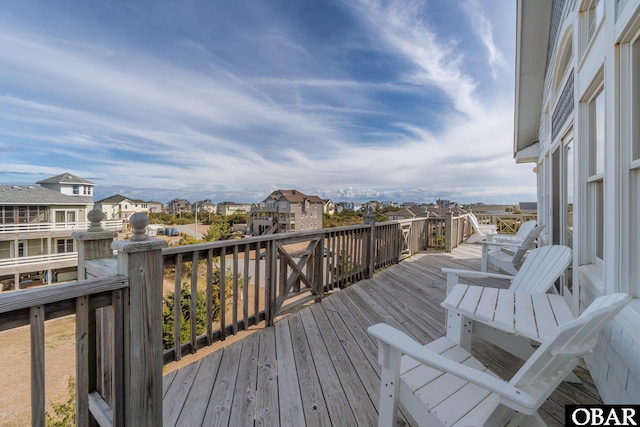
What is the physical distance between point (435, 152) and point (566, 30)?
30.0 ft

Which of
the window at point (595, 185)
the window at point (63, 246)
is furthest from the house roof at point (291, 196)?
the window at point (595, 185)

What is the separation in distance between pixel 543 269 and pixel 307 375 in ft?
7.49

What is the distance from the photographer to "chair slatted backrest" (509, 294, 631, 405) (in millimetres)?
987

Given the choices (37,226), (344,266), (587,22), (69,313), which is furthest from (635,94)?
(37,226)

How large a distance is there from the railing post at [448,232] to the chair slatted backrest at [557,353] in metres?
7.11

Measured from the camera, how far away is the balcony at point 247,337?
1.11 meters

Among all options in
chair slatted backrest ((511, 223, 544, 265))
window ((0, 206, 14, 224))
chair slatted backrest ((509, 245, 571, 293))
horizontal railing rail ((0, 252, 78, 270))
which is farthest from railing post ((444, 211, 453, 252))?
window ((0, 206, 14, 224))

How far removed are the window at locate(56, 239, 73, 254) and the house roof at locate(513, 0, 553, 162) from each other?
1978 cm

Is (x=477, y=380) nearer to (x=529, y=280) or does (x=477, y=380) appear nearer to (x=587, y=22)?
(x=529, y=280)

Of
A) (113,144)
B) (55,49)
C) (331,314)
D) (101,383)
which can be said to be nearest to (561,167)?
(331,314)

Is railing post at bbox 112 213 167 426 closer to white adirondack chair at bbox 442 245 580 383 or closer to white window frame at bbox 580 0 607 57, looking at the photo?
white adirondack chair at bbox 442 245 580 383

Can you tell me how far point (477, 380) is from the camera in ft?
3.29

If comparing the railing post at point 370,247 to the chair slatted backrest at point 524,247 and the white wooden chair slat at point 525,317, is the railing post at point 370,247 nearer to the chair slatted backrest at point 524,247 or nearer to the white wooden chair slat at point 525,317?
the chair slatted backrest at point 524,247

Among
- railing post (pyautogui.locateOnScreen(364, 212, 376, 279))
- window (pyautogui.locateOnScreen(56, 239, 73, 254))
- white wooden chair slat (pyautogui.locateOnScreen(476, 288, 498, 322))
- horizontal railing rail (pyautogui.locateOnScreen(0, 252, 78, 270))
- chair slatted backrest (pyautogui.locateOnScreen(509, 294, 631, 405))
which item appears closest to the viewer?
chair slatted backrest (pyautogui.locateOnScreen(509, 294, 631, 405))
